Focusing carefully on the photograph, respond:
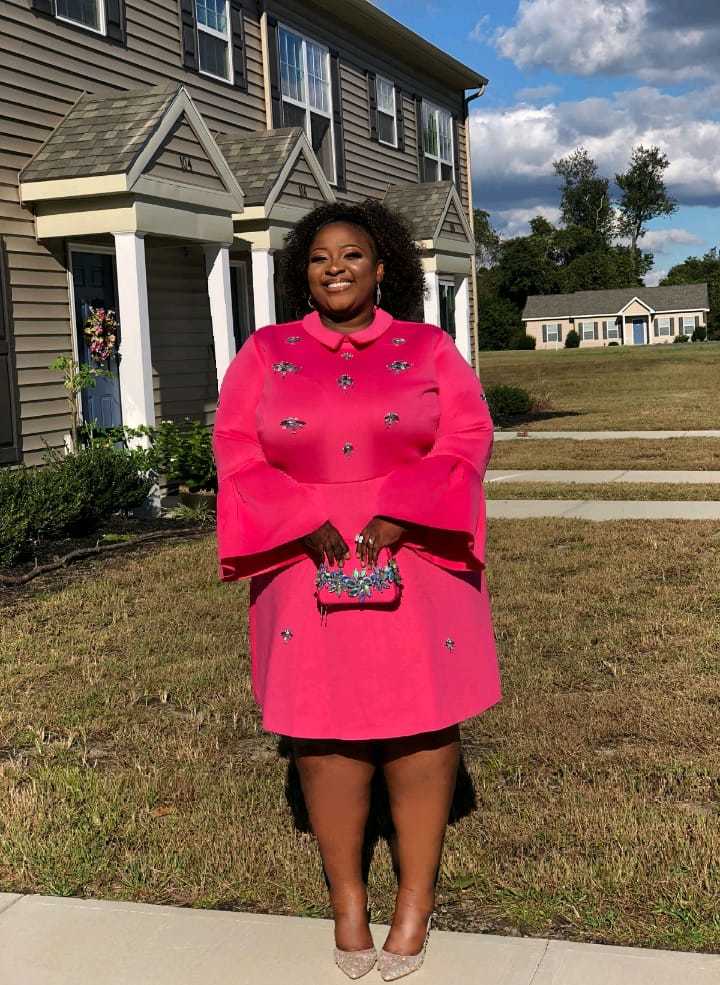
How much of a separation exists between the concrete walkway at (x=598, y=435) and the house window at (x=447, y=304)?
2.26 m

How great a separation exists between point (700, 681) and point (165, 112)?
802 cm

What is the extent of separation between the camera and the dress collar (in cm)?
316

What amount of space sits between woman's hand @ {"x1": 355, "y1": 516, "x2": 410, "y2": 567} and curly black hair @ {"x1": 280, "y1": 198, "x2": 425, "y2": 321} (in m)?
0.73

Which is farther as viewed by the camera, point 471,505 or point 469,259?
point 469,259

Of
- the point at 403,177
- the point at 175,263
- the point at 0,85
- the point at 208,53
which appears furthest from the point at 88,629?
the point at 403,177

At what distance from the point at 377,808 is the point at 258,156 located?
36.5ft

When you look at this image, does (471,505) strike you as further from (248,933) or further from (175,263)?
(175,263)

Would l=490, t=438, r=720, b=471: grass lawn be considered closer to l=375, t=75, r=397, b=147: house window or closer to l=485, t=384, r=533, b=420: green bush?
l=485, t=384, r=533, b=420: green bush

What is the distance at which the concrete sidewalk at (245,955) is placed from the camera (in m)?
2.94

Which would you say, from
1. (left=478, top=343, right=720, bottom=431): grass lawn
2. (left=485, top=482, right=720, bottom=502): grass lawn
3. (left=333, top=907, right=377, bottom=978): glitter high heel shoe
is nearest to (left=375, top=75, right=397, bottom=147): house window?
(left=478, top=343, right=720, bottom=431): grass lawn

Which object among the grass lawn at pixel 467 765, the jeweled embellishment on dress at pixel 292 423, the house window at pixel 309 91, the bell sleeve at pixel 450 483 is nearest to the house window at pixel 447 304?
the house window at pixel 309 91

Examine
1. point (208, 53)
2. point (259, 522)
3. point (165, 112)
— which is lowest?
point (259, 522)

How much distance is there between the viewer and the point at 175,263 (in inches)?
530

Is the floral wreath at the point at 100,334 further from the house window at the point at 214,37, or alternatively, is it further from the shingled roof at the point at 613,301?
the shingled roof at the point at 613,301
